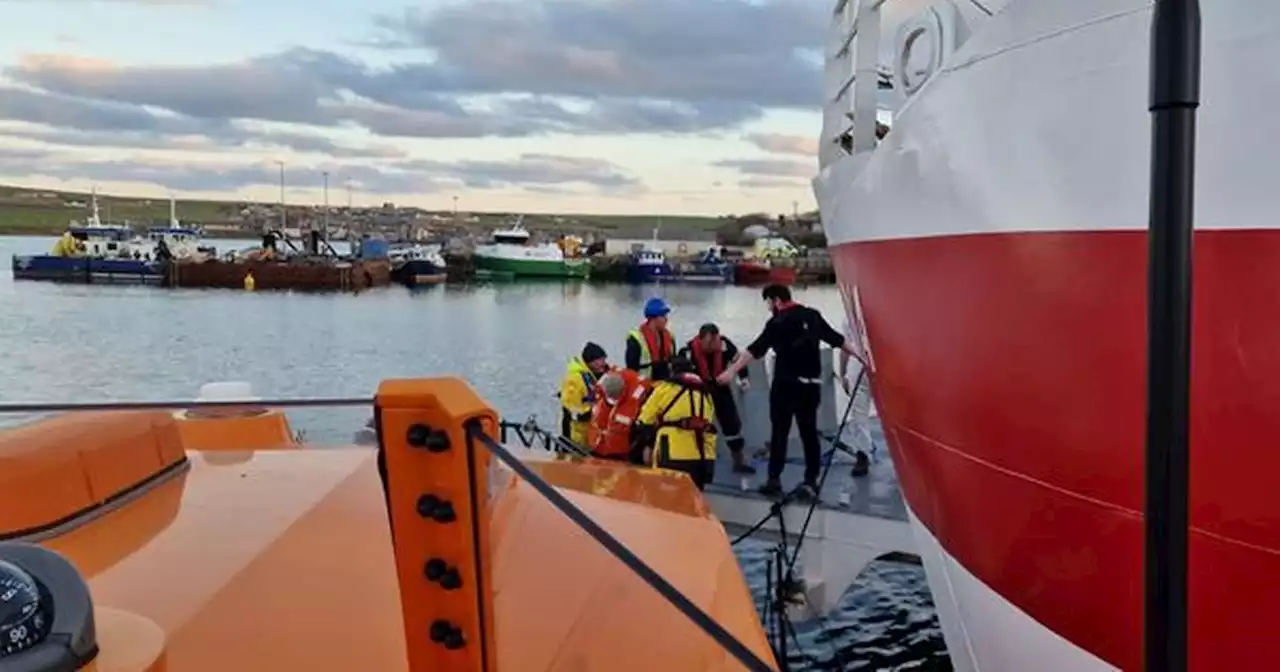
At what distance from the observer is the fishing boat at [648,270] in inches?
3588

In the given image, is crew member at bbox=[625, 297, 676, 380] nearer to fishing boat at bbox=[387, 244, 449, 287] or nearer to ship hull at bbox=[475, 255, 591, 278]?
fishing boat at bbox=[387, 244, 449, 287]

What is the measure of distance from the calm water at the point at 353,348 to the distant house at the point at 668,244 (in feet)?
143

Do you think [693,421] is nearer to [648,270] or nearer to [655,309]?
[655,309]

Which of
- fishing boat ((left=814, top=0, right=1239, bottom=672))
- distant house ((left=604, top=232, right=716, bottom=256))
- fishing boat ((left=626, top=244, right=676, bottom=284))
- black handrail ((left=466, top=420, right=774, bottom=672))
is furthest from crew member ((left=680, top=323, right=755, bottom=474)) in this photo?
distant house ((left=604, top=232, right=716, bottom=256))

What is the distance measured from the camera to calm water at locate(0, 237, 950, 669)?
10375 mm

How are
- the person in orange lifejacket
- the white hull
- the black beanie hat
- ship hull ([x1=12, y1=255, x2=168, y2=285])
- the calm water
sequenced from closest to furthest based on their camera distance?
Answer: the white hull, the person in orange lifejacket, the black beanie hat, the calm water, ship hull ([x1=12, y1=255, x2=168, y2=285])

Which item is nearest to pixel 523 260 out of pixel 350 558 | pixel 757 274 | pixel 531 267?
pixel 531 267

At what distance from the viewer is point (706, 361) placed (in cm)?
909

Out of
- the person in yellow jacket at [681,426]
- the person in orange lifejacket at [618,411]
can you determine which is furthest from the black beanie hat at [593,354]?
the person in yellow jacket at [681,426]

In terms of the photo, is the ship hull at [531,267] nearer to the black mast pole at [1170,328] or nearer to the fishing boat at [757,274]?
the fishing boat at [757,274]

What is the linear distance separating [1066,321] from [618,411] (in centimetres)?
602

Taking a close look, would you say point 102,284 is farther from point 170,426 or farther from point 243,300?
point 170,426

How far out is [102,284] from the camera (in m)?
68.3

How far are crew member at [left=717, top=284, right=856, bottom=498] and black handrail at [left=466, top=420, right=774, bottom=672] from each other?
20.2 ft
